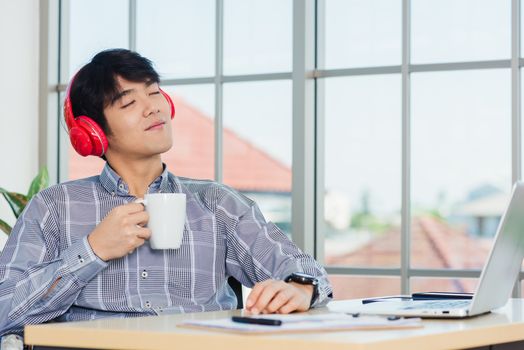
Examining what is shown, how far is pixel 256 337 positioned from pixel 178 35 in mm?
3366

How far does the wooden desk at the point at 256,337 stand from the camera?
55.0 inches

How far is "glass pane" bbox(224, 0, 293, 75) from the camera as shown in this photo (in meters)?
4.35

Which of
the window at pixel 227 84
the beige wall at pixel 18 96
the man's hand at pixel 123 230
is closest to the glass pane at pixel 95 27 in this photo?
the window at pixel 227 84

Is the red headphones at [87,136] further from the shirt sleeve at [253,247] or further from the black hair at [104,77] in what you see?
the shirt sleeve at [253,247]

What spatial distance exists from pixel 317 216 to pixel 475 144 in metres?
0.79

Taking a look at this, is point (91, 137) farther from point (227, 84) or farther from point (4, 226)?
point (227, 84)

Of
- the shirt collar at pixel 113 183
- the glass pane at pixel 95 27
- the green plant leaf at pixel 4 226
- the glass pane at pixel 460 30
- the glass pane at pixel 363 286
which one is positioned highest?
the glass pane at pixel 95 27

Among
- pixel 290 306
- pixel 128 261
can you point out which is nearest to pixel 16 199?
pixel 128 261

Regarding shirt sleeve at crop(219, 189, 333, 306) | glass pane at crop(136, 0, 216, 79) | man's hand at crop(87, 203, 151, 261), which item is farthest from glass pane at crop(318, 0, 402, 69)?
man's hand at crop(87, 203, 151, 261)

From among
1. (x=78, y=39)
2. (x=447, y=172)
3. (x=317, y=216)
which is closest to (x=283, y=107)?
(x=317, y=216)

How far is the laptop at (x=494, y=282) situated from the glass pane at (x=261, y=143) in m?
2.31

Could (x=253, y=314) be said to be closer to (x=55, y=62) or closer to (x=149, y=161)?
(x=149, y=161)

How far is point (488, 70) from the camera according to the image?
396 cm

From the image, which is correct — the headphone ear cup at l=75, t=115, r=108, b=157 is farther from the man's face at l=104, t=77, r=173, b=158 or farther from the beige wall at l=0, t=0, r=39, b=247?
the beige wall at l=0, t=0, r=39, b=247
